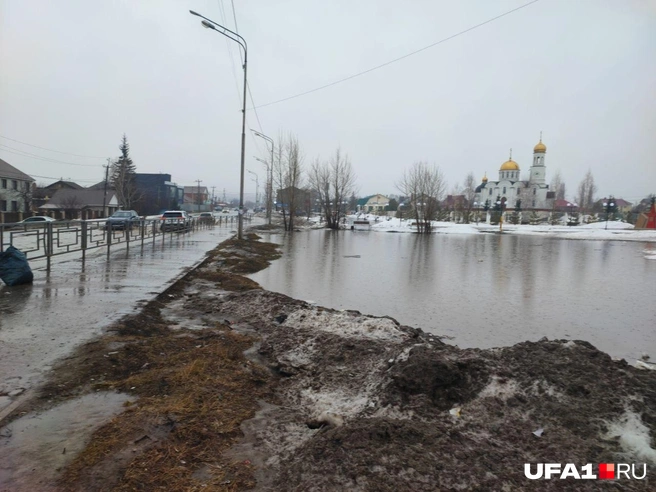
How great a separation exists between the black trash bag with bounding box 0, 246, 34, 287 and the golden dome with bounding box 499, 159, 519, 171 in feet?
361

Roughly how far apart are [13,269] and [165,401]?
685cm

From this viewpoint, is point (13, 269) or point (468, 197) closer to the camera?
point (13, 269)

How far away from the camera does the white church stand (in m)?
97.8

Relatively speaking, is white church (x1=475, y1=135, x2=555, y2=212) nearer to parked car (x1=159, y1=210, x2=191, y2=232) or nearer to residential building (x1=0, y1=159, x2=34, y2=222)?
parked car (x1=159, y1=210, x2=191, y2=232)

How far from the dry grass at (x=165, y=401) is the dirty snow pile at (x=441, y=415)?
276 millimetres

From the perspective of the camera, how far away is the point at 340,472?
105 inches

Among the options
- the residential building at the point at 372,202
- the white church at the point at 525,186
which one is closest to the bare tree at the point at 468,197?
the white church at the point at 525,186

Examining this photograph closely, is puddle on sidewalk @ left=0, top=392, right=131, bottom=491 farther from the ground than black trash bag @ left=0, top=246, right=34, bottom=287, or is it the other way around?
black trash bag @ left=0, top=246, right=34, bottom=287

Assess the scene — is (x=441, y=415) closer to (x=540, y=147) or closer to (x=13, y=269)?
(x=13, y=269)

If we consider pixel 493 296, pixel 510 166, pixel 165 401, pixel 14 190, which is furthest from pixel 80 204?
pixel 510 166

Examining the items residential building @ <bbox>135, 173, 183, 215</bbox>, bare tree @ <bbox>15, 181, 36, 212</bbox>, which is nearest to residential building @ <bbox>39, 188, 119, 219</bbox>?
bare tree @ <bbox>15, 181, 36, 212</bbox>

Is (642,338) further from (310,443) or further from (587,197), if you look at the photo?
(587,197)

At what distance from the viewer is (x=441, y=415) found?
11.5 feet

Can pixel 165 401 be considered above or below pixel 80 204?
below
